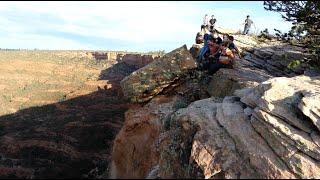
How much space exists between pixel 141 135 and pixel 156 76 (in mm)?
2313

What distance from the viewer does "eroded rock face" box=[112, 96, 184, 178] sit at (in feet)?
46.3

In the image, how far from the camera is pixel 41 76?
67.4 metres

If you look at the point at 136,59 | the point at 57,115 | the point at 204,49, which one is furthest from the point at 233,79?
the point at 136,59

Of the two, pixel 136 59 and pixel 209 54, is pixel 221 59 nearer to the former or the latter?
pixel 209 54

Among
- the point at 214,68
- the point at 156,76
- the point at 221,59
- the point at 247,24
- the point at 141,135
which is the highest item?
the point at 247,24

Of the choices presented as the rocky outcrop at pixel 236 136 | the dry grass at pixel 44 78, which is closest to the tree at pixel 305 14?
the rocky outcrop at pixel 236 136

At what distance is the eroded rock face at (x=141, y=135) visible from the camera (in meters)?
14.1

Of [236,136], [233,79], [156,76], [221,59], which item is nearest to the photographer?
[236,136]

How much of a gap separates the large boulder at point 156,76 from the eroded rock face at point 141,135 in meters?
0.39

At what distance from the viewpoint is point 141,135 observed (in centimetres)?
1524

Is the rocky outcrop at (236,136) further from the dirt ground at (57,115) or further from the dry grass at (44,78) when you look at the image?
the dry grass at (44,78)

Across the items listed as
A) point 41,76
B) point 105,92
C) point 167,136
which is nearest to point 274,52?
point 167,136

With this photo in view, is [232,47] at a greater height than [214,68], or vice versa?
[232,47]

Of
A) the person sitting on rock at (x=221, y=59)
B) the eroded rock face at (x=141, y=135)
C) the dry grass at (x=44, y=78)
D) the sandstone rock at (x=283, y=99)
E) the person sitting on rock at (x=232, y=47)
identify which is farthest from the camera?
the dry grass at (x=44, y=78)
